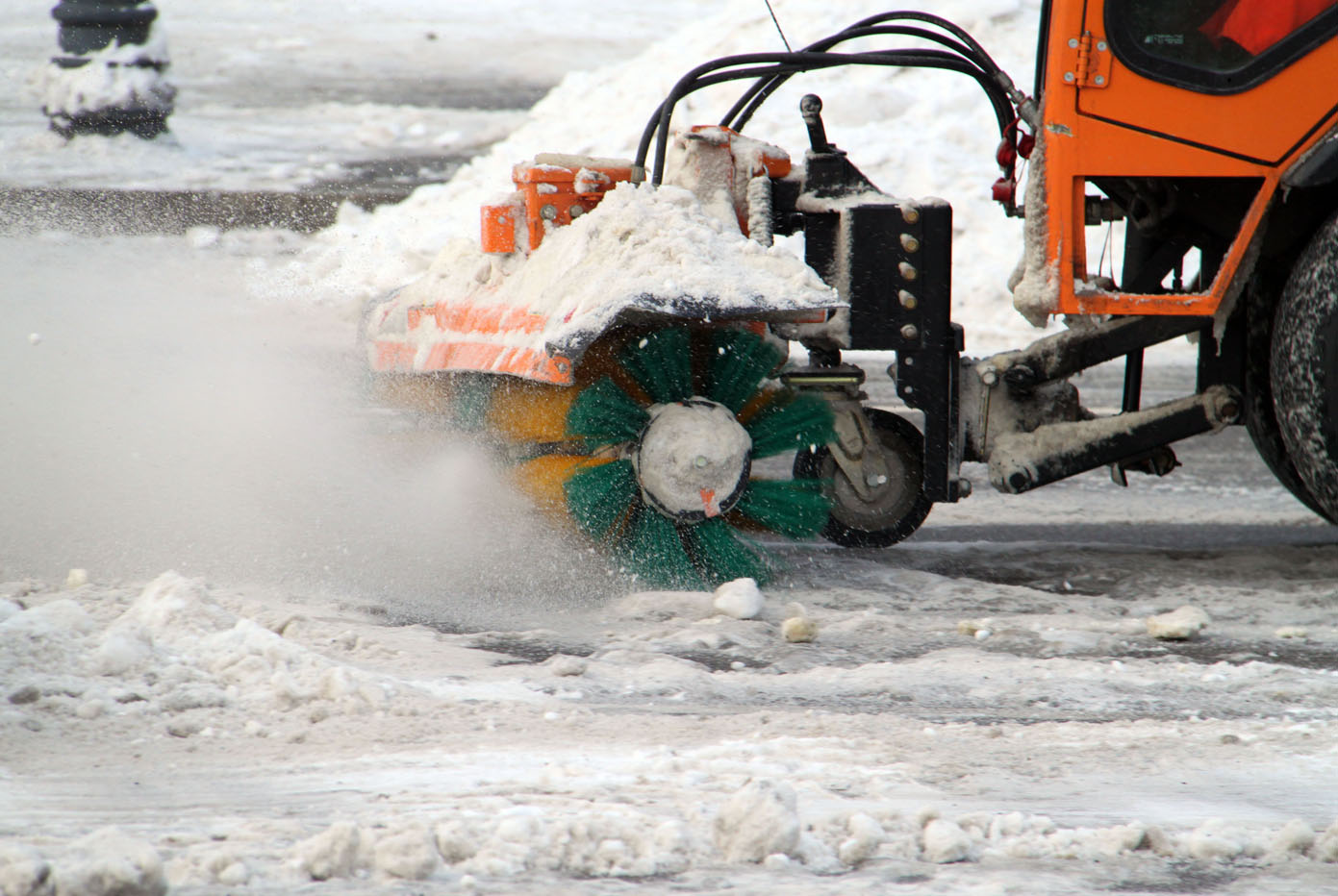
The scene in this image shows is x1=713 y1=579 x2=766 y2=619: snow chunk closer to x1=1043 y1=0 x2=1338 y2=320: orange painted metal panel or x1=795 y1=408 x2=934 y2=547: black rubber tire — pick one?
x1=795 y1=408 x2=934 y2=547: black rubber tire

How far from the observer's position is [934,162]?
9031 mm

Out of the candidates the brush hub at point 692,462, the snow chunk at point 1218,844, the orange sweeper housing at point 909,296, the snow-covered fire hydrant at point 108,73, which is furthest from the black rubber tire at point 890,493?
the snow-covered fire hydrant at point 108,73

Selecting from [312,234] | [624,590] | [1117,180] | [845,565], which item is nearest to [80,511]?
[624,590]

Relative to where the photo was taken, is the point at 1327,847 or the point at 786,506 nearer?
the point at 1327,847

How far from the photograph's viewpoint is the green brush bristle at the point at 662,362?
317cm

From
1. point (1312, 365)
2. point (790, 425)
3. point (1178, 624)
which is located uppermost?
point (1312, 365)

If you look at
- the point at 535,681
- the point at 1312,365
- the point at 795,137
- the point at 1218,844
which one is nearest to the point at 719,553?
the point at 535,681

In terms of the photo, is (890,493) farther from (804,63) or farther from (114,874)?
(114,874)

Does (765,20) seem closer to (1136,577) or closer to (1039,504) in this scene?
(1039,504)

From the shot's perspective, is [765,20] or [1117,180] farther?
Answer: [765,20]

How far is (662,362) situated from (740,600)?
0.64 metres

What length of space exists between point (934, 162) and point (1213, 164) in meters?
6.05

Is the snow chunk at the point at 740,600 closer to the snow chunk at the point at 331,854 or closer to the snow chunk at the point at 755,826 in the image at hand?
the snow chunk at the point at 755,826

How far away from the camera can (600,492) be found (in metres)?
3.18
